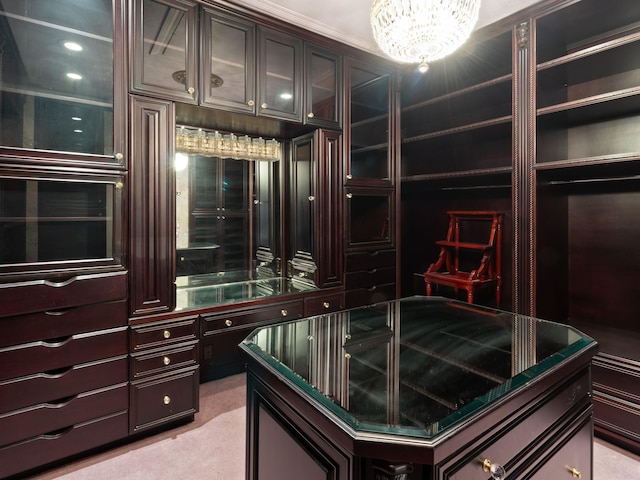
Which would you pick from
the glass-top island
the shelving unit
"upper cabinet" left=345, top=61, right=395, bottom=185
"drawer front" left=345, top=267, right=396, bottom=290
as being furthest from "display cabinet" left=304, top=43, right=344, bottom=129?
the glass-top island

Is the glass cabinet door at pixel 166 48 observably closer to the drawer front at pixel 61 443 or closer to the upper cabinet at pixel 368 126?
the upper cabinet at pixel 368 126

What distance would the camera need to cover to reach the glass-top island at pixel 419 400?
749 millimetres

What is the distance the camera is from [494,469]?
85 cm

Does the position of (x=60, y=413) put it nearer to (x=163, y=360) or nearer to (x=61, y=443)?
(x=61, y=443)

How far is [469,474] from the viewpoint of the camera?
81 centimetres

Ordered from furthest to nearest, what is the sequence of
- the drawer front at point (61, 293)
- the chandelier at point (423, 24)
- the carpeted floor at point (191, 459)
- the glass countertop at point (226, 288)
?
the glass countertop at point (226, 288), the carpeted floor at point (191, 459), the drawer front at point (61, 293), the chandelier at point (423, 24)

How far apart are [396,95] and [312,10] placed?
1.07 m

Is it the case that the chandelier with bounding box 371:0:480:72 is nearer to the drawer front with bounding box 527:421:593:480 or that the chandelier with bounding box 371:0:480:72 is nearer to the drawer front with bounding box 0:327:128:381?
the drawer front with bounding box 527:421:593:480

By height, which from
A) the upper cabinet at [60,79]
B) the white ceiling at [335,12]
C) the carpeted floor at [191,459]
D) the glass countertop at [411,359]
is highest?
the white ceiling at [335,12]

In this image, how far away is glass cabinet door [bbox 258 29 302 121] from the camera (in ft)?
7.88

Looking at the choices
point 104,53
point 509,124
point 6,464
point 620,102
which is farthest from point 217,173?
point 620,102

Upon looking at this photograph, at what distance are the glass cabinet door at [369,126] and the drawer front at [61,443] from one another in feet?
7.41

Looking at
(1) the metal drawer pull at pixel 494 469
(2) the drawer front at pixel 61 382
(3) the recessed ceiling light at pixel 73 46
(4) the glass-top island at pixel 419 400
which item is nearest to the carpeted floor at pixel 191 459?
(2) the drawer front at pixel 61 382

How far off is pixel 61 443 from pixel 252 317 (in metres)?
1.18
